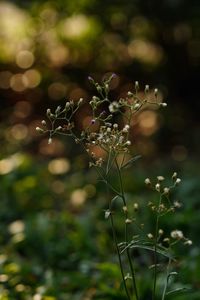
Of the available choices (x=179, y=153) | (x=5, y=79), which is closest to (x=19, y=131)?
(x=5, y=79)

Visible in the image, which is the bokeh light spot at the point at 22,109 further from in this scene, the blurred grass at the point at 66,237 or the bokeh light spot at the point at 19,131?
the blurred grass at the point at 66,237

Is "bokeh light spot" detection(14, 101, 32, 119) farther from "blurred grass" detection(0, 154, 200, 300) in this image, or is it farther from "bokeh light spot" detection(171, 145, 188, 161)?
"bokeh light spot" detection(171, 145, 188, 161)

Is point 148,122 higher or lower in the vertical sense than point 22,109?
lower

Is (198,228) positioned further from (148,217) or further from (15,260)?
(15,260)

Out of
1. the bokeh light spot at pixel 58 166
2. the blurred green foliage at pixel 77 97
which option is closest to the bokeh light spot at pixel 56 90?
the blurred green foliage at pixel 77 97

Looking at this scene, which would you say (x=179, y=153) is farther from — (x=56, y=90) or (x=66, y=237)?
(x=66, y=237)

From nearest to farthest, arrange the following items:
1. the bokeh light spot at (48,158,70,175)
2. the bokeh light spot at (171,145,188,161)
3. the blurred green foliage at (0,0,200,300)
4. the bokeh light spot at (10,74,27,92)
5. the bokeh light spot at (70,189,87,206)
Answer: the blurred green foliage at (0,0,200,300)
the bokeh light spot at (70,189,87,206)
the bokeh light spot at (48,158,70,175)
the bokeh light spot at (171,145,188,161)
the bokeh light spot at (10,74,27,92)

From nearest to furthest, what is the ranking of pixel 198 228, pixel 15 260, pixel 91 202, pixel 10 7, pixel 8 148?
pixel 15 260, pixel 198 228, pixel 91 202, pixel 8 148, pixel 10 7

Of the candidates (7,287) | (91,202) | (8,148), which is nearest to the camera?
(7,287)

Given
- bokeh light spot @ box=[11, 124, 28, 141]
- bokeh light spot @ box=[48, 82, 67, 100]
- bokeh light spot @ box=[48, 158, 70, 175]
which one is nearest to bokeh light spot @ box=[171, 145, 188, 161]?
bokeh light spot @ box=[48, 158, 70, 175]

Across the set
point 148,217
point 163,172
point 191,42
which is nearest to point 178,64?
point 191,42

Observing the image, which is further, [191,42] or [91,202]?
[191,42]
